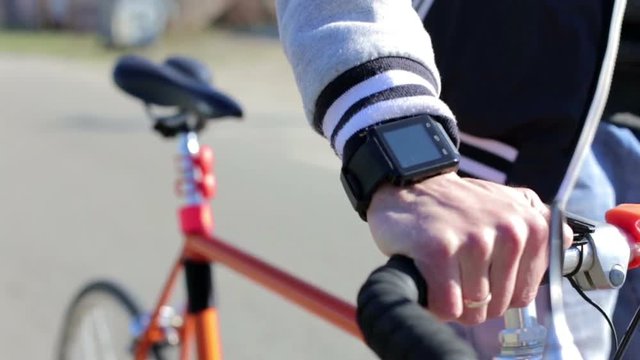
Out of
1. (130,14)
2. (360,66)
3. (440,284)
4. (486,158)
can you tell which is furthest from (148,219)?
(130,14)

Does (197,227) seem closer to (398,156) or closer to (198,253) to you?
(198,253)

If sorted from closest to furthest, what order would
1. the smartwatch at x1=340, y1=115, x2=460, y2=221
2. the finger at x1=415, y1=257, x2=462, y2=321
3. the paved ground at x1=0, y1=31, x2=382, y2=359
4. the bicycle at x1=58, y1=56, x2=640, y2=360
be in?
the finger at x1=415, y1=257, x2=462, y2=321 → the smartwatch at x1=340, y1=115, x2=460, y2=221 → the bicycle at x1=58, y1=56, x2=640, y2=360 → the paved ground at x1=0, y1=31, x2=382, y2=359

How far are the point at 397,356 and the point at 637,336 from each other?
0.80 m

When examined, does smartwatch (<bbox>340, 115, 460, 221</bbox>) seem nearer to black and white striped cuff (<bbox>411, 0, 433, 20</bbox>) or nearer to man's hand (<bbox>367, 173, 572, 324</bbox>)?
man's hand (<bbox>367, 173, 572, 324</bbox>)

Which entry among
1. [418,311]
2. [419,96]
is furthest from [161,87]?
[418,311]

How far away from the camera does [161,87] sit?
2.60 metres

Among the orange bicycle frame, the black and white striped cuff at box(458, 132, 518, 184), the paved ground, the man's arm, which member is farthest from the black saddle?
the paved ground

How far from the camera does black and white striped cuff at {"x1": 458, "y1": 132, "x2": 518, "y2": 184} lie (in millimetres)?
1660

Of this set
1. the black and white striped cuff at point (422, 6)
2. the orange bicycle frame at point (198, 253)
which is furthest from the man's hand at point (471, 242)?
the orange bicycle frame at point (198, 253)

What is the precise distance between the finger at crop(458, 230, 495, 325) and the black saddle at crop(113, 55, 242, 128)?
1584mm


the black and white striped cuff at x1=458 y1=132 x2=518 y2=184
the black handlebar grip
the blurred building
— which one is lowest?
the blurred building

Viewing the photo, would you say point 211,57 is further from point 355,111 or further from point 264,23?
point 355,111

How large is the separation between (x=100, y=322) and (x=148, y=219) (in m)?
2.70

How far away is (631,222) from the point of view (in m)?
1.18
